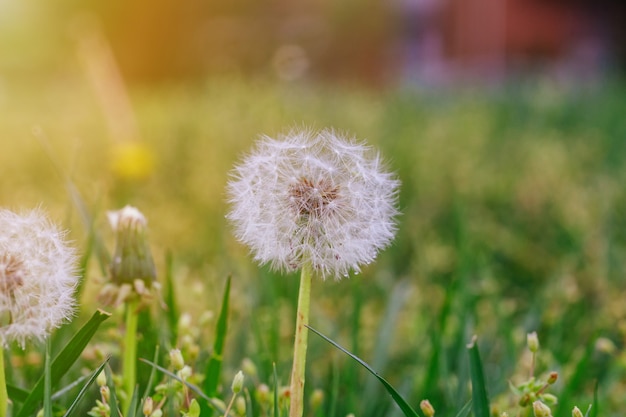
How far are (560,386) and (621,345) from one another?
74 centimetres

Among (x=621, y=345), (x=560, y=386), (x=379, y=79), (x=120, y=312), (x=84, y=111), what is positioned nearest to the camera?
(x=120, y=312)

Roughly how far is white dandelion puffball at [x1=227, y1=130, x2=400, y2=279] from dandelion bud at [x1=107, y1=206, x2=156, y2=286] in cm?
19

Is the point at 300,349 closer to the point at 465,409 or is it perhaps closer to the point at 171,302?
the point at 465,409

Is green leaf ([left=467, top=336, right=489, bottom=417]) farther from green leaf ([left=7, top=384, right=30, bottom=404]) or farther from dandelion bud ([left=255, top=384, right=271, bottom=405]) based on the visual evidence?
green leaf ([left=7, top=384, right=30, bottom=404])

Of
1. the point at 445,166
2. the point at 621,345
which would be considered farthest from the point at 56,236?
the point at 445,166

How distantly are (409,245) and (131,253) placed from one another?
2.58 meters

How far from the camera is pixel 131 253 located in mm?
1312

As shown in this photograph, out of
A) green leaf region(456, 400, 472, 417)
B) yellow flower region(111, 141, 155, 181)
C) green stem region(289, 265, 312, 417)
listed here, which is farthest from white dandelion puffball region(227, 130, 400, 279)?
yellow flower region(111, 141, 155, 181)

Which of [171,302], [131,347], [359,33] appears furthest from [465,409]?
[359,33]

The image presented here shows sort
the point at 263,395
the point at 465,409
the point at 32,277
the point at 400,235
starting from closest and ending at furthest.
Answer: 1. the point at 32,277
2. the point at 465,409
3. the point at 263,395
4. the point at 400,235

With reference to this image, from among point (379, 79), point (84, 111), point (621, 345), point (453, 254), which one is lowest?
point (621, 345)

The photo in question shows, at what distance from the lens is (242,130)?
4246 mm

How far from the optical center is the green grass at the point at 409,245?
1851mm

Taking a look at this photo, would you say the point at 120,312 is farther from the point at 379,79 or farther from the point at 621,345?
the point at 379,79
